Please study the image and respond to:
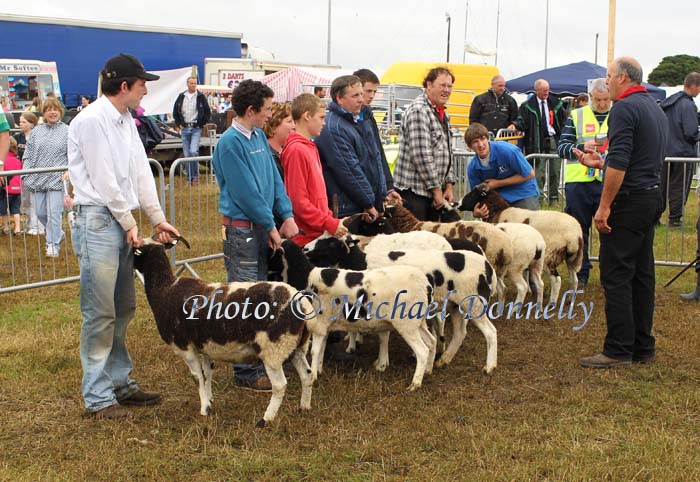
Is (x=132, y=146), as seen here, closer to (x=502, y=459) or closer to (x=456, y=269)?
(x=456, y=269)

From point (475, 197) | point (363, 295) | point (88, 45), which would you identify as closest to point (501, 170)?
point (475, 197)

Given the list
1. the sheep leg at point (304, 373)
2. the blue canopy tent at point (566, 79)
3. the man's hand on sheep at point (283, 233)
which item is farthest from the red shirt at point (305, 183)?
the blue canopy tent at point (566, 79)

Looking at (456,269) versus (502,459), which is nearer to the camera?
(502,459)

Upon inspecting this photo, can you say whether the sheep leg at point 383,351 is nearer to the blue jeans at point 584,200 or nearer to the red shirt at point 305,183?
the red shirt at point 305,183

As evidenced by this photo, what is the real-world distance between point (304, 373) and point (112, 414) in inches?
50.3

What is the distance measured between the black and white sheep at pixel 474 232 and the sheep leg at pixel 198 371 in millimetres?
2962

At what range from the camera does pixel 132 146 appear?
5.02 meters

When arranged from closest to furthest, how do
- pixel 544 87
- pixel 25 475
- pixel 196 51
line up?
pixel 25 475
pixel 544 87
pixel 196 51

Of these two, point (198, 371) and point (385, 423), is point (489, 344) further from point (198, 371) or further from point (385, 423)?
point (198, 371)

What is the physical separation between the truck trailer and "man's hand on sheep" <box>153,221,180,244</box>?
69.6 ft

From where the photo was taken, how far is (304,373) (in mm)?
5094

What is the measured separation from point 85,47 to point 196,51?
14.4ft

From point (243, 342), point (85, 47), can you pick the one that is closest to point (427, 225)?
point (243, 342)

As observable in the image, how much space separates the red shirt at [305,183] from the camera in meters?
6.04
